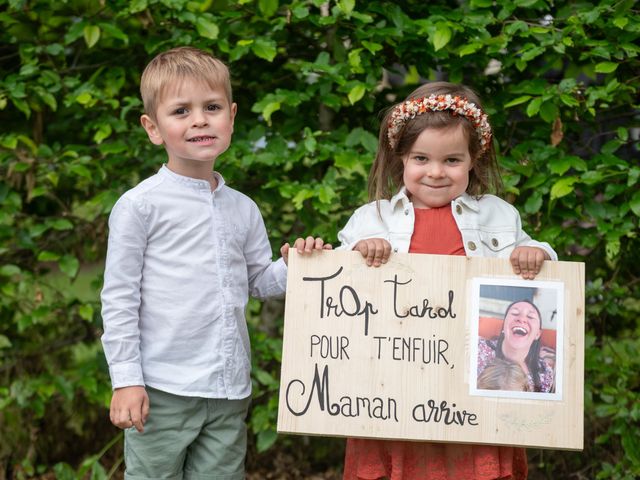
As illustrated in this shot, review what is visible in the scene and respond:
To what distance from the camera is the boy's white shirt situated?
2461 millimetres

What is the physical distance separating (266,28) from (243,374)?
1.49m

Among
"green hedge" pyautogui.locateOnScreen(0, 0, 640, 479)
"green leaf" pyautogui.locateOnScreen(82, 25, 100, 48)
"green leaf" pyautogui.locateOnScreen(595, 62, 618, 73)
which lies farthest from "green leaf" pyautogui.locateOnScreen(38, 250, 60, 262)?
"green leaf" pyautogui.locateOnScreen(595, 62, 618, 73)

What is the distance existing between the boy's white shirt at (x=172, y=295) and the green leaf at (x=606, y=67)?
1.42 metres

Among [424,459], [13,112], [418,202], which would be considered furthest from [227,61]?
[424,459]

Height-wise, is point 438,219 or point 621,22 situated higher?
point 621,22

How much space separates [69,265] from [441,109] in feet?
5.50

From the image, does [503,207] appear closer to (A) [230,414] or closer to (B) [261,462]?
(A) [230,414]

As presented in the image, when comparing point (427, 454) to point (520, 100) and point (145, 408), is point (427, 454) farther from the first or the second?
point (520, 100)

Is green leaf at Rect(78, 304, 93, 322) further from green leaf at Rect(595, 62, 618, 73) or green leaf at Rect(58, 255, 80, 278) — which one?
green leaf at Rect(595, 62, 618, 73)

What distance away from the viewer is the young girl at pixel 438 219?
8.30 feet

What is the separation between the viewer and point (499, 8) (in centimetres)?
330

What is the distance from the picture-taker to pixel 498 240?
8.58 feet

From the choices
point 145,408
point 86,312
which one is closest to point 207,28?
point 86,312

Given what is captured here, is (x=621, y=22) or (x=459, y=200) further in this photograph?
(x=621, y=22)
